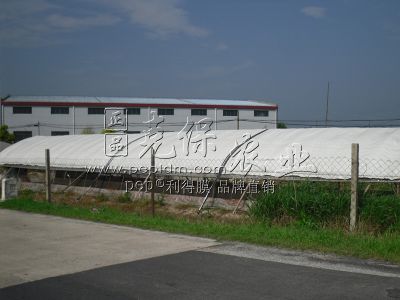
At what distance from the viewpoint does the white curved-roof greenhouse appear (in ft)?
36.7

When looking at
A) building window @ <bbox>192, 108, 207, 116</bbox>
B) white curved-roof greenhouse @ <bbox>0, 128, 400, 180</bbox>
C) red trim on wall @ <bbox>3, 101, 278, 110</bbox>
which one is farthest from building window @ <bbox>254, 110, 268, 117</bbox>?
white curved-roof greenhouse @ <bbox>0, 128, 400, 180</bbox>

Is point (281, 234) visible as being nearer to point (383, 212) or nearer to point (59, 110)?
point (383, 212)

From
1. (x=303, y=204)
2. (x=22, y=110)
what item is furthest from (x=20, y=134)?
(x=303, y=204)

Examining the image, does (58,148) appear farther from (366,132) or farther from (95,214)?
(366,132)

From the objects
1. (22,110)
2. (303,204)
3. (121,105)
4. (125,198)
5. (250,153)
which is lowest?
(125,198)

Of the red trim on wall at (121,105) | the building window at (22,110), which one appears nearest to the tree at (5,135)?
the building window at (22,110)

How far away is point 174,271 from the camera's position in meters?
6.70

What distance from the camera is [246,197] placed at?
42.3 feet

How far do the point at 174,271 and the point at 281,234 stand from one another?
9.21 ft

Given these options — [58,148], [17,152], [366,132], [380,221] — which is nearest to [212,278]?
[380,221]

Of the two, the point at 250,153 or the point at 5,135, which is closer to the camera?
the point at 250,153

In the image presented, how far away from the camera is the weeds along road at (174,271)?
18.7ft

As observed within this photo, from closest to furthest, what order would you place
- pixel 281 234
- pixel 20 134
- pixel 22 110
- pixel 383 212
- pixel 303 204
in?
1. pixel 281 234
2. pixel 383 212
3. pixel 303 204
4. pixel 20 134
5. pixel 22 110

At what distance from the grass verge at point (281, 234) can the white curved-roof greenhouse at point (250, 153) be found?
7.31ft
